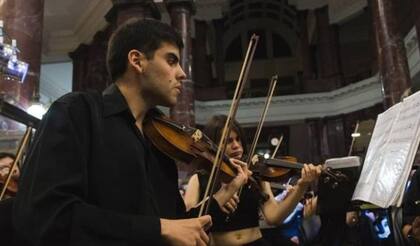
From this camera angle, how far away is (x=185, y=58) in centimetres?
822

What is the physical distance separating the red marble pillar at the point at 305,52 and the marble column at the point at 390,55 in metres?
6.38

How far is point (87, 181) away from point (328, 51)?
1358 centimetres

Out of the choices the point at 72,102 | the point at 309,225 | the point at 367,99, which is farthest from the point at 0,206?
the point at 367,99

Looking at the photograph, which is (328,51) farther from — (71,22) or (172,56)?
(172,56)

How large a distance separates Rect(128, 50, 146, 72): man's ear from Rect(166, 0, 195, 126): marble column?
22.0ft

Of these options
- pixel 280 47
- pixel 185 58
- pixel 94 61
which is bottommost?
pixel 185 58

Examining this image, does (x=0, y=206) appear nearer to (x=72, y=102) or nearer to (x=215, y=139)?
(x=72, y=102)

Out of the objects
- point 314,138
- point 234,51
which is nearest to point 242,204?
point 314,138

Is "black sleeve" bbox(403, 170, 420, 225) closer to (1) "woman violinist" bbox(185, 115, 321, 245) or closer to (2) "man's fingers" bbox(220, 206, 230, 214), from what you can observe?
(1) "woman violinist" bbox(185, 115, 321, 245)

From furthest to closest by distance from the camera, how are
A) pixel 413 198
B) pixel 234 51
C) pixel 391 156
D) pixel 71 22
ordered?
pixel 234 51
pixel 71 22
pixel 413 198
pixel 391 156

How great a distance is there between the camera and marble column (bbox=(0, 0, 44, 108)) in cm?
487

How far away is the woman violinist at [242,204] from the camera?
2312mm

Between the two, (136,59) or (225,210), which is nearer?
(136,59)

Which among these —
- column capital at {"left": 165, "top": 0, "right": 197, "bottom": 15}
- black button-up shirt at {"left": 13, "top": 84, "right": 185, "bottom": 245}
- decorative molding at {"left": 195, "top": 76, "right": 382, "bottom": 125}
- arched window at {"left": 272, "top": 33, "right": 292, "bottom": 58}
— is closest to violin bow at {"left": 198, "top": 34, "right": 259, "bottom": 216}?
black button-up shirt at {"left": 13, "top": 84, "right": 185, "bottom": 245}
